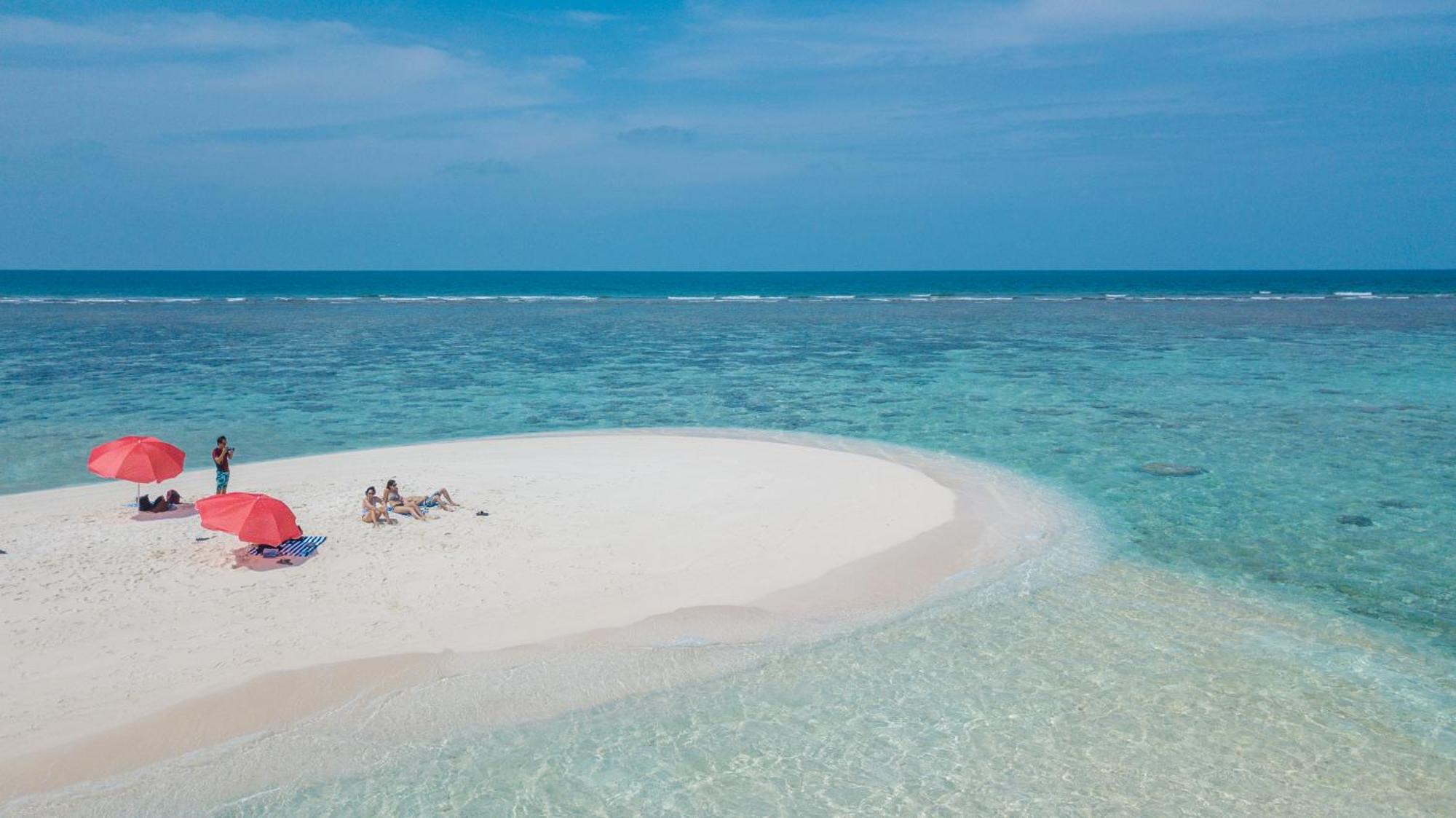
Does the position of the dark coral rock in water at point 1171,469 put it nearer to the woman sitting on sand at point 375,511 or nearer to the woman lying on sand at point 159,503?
the woman sitting on sand at point 375,511

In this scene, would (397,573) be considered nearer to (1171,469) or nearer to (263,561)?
(263,561)

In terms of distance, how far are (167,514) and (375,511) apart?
4.04m

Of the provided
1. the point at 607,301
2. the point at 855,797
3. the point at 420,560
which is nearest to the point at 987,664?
the point at 855,797

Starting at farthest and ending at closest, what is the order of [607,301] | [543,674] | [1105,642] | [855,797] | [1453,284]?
[1453,284], [607,301], [1105,642], [543,674], [855,797]

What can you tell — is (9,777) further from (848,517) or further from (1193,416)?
(1193,416)

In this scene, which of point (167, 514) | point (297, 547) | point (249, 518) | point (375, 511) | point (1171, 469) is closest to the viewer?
point (249, 518)

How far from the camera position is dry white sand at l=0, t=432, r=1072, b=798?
9.66 m

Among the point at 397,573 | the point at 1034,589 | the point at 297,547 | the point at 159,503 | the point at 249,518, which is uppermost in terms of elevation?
the point at 249,518

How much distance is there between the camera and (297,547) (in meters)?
13.6

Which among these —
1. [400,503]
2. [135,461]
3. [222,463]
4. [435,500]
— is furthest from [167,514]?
[435,500]

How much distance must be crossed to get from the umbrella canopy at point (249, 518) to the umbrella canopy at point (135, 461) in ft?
10.0

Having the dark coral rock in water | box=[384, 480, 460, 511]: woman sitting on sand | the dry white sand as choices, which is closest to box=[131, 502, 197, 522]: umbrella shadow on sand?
the dry white sand

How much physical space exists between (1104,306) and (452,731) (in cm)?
9152

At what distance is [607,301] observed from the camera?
10775cm
